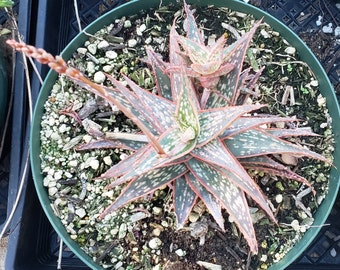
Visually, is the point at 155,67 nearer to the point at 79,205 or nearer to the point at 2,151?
the point at 79,205

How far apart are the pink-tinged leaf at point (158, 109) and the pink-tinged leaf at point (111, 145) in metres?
0.12

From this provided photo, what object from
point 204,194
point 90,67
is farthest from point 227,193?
point 90,67

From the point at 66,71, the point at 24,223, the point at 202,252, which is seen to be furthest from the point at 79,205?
the point at 66,71

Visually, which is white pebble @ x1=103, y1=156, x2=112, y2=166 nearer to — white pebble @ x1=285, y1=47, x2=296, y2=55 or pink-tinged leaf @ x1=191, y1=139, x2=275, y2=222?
pink-tinged leaf @ x1=191, y1=139, x2=275, y2=222

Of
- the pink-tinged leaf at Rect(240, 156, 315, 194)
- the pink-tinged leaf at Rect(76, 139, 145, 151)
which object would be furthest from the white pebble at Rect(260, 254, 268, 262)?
the pink-tinged leaf at Rect(76, 139, 145, 151)

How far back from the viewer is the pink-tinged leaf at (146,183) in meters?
0.73

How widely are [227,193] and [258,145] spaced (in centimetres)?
8

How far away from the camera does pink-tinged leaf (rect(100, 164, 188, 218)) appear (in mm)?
729

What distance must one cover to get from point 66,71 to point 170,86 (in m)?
0.41

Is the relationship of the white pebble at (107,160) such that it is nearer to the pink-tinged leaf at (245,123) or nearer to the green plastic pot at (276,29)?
the green plastic pot at (276,29)

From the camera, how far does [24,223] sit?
3.00 ft

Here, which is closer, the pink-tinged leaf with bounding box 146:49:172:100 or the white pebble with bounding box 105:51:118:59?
the pink-tinged leaf with bounding box 146:49:172:100

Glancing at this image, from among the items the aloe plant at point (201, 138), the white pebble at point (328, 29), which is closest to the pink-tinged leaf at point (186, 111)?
the aloe plant at point (201, 138)

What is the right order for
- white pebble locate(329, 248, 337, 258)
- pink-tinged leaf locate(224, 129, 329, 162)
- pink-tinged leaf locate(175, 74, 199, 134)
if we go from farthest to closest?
white pebble locate(329, 248, 337, 258)
pink-tinged leaf locate(224, 129, 329, 162)
pink-tinged leaf locate(175, 74, 199, 134)
